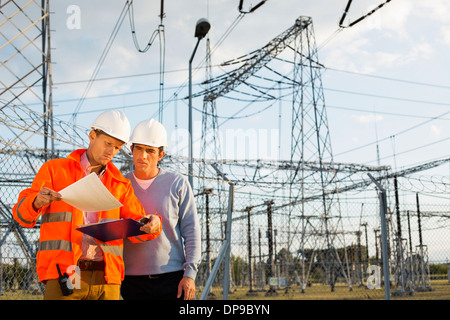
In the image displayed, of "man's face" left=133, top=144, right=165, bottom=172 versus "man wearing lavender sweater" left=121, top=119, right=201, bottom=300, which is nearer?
"man wearing lavender sweater" left=121, top=119, right=201, bottom=300

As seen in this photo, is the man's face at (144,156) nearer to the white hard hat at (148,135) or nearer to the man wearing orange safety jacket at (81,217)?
the white hard hat at (148,135)

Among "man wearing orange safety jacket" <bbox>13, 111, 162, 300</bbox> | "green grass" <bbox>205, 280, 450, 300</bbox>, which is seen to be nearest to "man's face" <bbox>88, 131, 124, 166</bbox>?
"man wearing orange safety jacket" <bbox>13, 111, 162, 300</bbox>

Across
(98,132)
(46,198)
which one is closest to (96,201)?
(46,198)

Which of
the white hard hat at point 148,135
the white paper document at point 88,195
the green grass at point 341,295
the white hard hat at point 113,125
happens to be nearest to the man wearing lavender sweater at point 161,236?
the white hard hat at point 148,135

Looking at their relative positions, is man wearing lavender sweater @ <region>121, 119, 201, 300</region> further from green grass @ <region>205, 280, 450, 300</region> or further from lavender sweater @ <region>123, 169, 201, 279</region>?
green grass @ <region>205, 280, 450, 300</region>

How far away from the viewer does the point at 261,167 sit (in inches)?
888

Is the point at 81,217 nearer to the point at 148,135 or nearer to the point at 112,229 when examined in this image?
the point at 112,229

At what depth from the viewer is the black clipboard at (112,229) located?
Result: 93.0 inches

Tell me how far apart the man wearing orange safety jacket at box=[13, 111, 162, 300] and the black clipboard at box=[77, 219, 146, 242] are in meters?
0.04

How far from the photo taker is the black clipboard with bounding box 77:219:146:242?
2.36 m

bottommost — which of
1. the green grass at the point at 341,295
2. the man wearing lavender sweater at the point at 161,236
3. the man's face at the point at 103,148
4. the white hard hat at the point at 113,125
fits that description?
the green grass at the point at 341,295

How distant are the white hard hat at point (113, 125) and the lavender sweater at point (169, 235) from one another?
1.71 ft

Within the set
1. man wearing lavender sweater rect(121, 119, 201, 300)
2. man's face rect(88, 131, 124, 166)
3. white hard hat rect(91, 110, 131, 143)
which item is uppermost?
white hard hat rect(91, 110, 131, 143)
